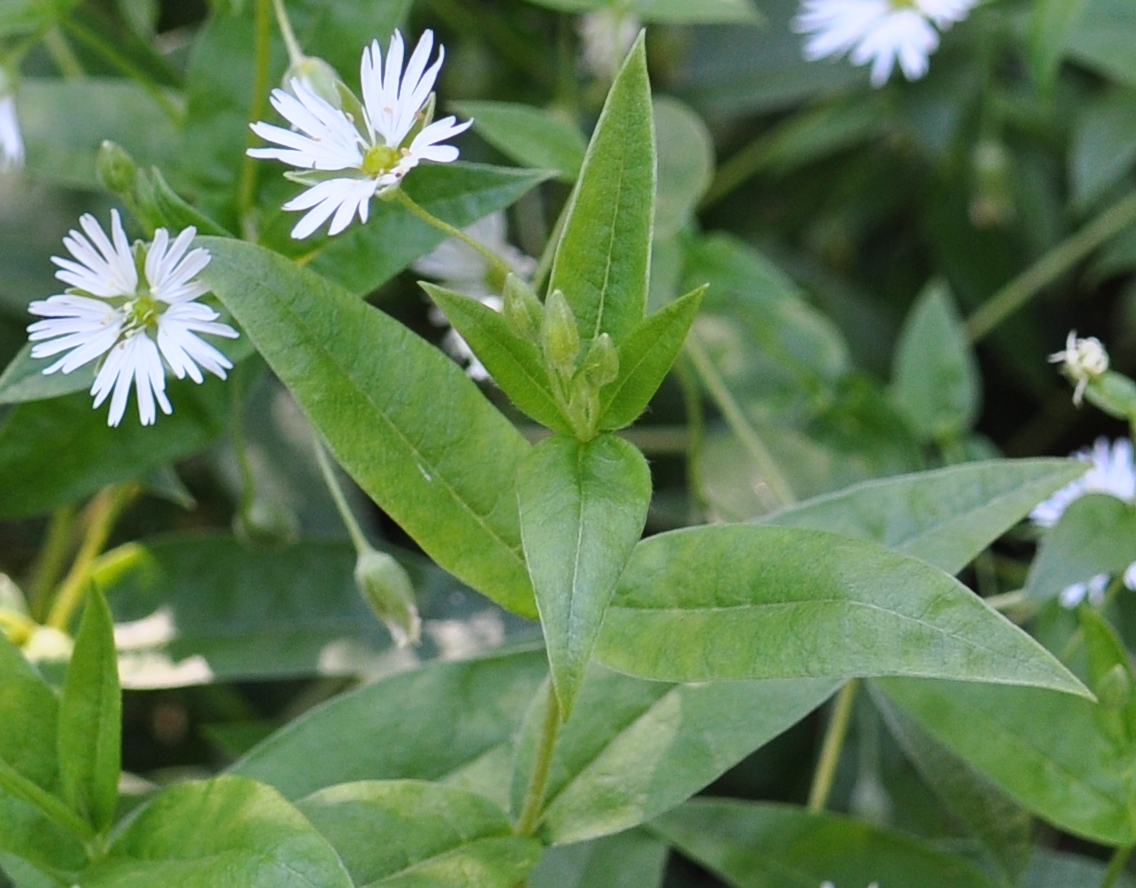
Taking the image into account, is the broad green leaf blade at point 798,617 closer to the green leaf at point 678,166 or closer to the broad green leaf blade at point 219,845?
the broad green leaf blade at point 219,845

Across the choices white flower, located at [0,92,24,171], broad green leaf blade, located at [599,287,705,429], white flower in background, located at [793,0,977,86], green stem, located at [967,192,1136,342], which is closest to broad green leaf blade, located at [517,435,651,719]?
broad green leaf blade, located at [599,287,705,429]

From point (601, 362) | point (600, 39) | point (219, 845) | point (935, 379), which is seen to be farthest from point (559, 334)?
point (600, 39)

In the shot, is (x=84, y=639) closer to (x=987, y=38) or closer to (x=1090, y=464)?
(x=1090, y=464)

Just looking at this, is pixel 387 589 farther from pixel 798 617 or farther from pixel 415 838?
pixel 798 617

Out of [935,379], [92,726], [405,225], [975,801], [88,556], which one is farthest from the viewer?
[935,379]

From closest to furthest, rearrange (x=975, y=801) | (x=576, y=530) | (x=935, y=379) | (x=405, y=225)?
(x=576, y=530)
(x=405, y=225)
(x=975, y=801)
(x=935, y=379)

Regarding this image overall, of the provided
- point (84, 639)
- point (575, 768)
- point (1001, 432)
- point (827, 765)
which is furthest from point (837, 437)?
point (84, 639)
